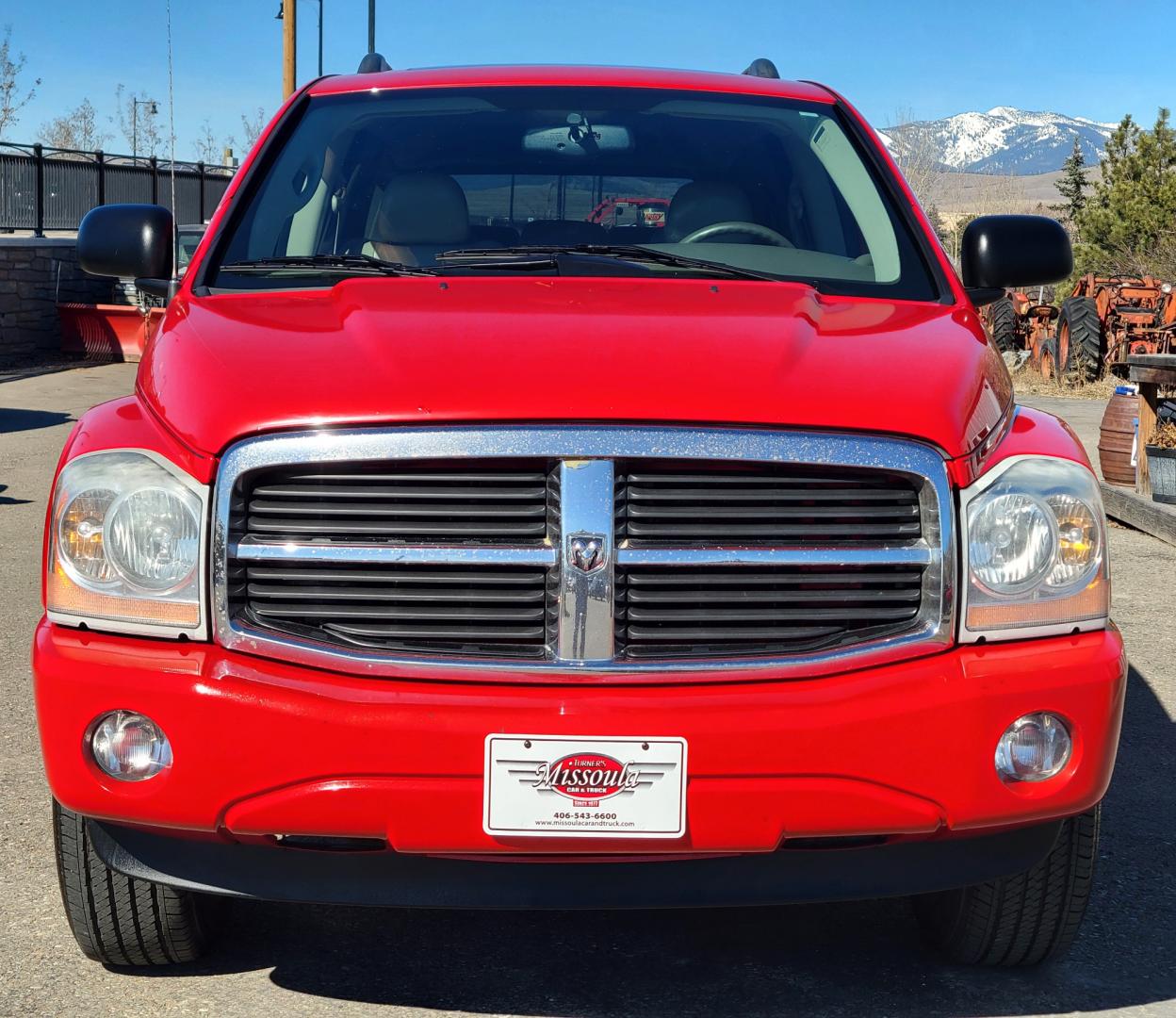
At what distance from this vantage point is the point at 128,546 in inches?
104

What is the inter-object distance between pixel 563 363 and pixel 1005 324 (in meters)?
19.5

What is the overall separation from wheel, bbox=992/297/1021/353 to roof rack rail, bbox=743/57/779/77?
1662cm

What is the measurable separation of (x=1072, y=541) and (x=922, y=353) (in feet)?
1.49

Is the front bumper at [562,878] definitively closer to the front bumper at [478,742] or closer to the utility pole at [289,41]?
the front bumper at [478,742]

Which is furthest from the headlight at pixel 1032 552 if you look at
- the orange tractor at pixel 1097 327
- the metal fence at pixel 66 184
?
the metal fence at pixel 66 184

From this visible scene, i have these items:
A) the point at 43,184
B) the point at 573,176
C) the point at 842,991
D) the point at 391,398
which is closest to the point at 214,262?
the point at 573,176

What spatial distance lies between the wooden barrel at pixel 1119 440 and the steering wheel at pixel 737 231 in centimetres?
663

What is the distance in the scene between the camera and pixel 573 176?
403 cm

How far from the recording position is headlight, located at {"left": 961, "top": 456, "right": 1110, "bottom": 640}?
2654 millimetres

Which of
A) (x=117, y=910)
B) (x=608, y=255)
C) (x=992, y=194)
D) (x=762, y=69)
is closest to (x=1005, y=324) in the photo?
(x=762, y=69)

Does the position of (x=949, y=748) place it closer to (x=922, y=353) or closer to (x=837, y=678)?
(x=837, y=678)

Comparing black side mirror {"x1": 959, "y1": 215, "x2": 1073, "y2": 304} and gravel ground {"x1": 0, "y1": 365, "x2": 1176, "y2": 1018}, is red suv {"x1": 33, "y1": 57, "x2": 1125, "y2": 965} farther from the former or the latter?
black side mirror {"x1": 959, "y1": 215, "x2": 1073, "y2": 304}

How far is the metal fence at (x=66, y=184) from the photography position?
2223cm

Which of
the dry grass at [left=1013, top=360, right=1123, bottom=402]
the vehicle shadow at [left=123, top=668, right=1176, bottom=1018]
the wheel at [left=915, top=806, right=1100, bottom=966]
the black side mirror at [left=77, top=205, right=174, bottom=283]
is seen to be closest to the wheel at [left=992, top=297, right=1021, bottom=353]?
the dry grass at [left=1013, top=360, right=1123, bottom=402]
